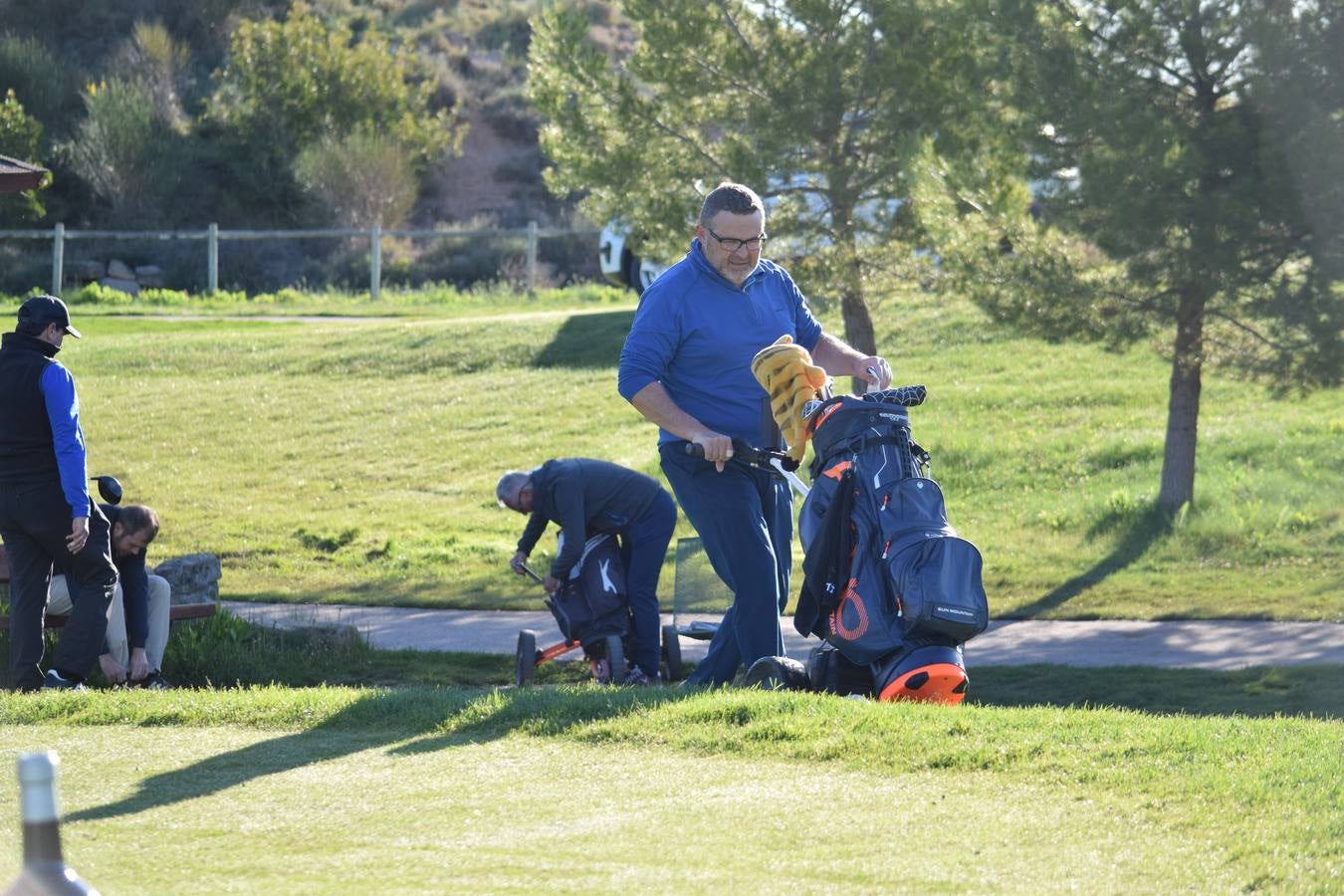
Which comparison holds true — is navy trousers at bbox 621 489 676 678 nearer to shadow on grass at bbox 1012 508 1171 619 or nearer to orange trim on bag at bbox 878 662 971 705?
orange trim on bag at bbox 878 662 971 705

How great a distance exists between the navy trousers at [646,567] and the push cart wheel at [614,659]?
164mm

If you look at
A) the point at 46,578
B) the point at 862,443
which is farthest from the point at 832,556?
the point at 46,578

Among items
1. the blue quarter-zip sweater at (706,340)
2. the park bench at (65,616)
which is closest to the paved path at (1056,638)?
the park bench at (65,616)

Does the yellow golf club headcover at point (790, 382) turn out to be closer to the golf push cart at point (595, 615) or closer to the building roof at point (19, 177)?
the golf push cart at point (595, 615)

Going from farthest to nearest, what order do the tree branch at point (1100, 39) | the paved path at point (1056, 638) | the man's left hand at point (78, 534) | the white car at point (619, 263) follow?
the white car at point (619, 263), the tree branch at point (1100, 39), the paved path at point (1056, 638), the man's left hand at point (78, 534)

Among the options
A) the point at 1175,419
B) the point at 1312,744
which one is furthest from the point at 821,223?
the point at 1312,744

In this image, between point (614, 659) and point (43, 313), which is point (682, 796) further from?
point (43, 313)

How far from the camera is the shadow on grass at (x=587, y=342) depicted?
71.5ft

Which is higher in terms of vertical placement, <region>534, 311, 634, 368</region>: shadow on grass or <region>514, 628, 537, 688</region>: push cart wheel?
<region>534, 311, 634, 368</region>: shadow on grass

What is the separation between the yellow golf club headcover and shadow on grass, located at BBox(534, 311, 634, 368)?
14.8 meters

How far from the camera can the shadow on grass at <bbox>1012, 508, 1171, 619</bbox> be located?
11289mm

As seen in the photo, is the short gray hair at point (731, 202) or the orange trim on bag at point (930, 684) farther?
the short gray hair at point (731, 202)

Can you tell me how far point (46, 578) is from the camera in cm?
798

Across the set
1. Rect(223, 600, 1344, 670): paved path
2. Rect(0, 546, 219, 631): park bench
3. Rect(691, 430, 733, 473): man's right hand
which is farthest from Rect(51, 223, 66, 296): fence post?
Rect(691, 430, 733, 473): man's right hand
